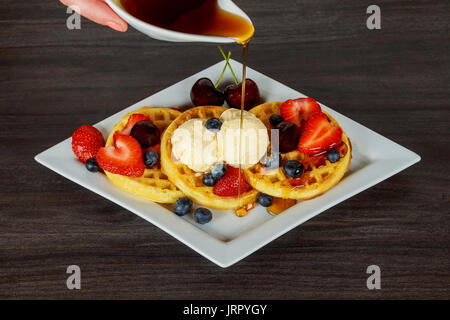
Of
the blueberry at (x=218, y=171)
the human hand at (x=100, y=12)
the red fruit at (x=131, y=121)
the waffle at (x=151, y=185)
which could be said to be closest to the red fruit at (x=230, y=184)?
the blueberry at (x=218, y=171)

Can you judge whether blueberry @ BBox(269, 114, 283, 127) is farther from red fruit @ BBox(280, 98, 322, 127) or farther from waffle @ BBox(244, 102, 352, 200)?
waffle @ BBox(244, 102, 352, 200)

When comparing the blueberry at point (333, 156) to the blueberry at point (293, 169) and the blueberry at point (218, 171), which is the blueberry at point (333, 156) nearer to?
the blueberry at point (293, 169)

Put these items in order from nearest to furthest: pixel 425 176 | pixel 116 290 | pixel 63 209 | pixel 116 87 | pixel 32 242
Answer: pixel 116 290 → pixel 32 242 → pixel 63 209 → pixel 425 176 → pixel 116 87

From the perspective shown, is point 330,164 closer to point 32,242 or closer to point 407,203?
point 407,203

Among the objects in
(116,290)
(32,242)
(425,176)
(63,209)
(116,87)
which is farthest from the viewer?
(116,87)

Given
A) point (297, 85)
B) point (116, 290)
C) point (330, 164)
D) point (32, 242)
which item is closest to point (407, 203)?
point (330, 164)

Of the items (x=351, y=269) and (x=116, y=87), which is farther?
(x=116, y=87)
